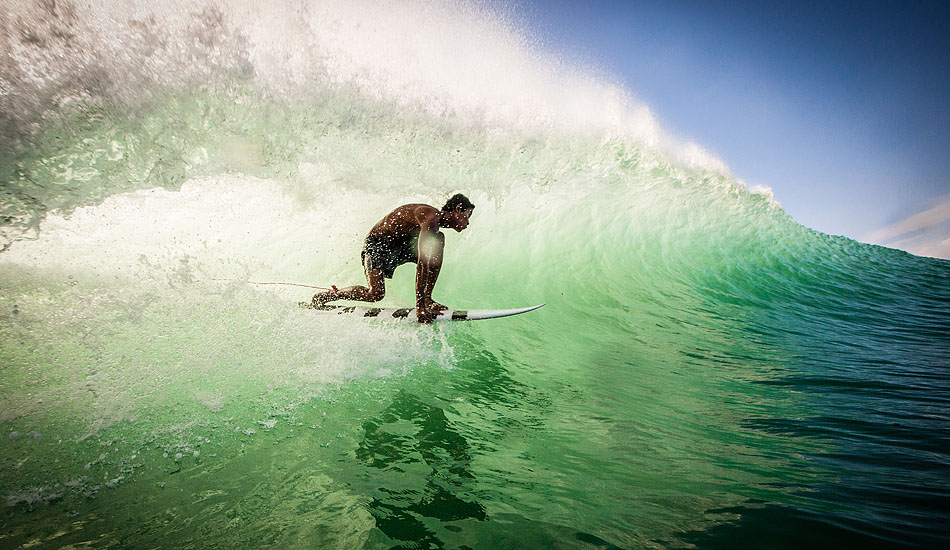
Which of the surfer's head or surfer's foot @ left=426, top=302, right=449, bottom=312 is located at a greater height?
the surfer's head

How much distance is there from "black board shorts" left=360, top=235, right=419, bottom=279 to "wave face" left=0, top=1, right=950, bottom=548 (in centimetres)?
70

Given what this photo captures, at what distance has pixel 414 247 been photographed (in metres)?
4.34

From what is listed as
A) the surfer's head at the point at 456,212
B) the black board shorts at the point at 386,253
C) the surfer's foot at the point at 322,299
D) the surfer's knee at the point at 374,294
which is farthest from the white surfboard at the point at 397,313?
the surfer's head at the point at 456,212

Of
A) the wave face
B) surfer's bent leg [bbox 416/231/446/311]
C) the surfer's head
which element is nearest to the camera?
the wave face

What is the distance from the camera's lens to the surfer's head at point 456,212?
400 centimetres

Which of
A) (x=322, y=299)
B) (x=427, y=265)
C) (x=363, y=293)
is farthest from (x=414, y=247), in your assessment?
(x=322, y=299)

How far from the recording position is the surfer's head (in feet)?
13.1

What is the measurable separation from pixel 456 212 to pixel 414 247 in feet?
2.10

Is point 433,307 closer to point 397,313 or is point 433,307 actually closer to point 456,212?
point 397,313

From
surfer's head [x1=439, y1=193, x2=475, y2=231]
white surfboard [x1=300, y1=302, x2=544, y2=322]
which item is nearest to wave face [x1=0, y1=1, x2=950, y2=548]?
white surfboard [x1=300, y1=302, x2=544, y2=322]

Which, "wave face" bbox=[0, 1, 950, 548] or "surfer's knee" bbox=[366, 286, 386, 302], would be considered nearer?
"wave face" bbox=[0, 1, 950, 548]

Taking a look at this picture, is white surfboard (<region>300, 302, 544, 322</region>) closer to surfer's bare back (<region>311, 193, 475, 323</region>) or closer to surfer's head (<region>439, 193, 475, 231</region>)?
surfer's bare back (<region>311, 193, 475, 323</region>)

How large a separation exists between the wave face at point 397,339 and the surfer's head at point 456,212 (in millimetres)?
1212

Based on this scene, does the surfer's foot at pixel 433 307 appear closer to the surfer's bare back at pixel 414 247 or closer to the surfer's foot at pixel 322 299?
the surfer's bare back at pixel 414 247
